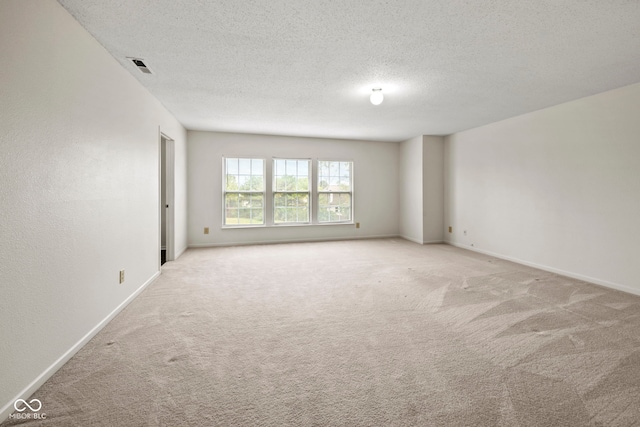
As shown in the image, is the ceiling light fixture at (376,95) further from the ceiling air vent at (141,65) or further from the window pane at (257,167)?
the window pane at (257,167)

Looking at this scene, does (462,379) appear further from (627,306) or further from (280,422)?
(627,306)

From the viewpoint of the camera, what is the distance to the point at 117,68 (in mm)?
2676

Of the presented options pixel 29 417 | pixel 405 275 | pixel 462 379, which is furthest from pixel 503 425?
pixel 405 275

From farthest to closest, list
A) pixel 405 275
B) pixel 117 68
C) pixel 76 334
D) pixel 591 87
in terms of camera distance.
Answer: pixel 405 275 < pixel 591 87 < pixel 117 68 < pixel 76 334

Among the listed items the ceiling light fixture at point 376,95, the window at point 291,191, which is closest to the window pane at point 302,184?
the window at point 291,191

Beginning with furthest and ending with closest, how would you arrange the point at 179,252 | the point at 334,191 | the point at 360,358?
the point at 334,191
the point at 179,252
the point at 360,358

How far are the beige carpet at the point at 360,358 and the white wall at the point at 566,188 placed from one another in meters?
0.54

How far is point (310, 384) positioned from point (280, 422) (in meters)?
0.31

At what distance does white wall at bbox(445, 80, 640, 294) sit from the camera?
10.7 ft

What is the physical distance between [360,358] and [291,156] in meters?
4.97

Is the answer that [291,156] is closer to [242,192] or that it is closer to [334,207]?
[242,192]

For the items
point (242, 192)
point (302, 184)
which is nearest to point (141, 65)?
point (242, 192)

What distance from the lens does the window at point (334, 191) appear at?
21.5 ft

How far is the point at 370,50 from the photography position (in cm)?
246
